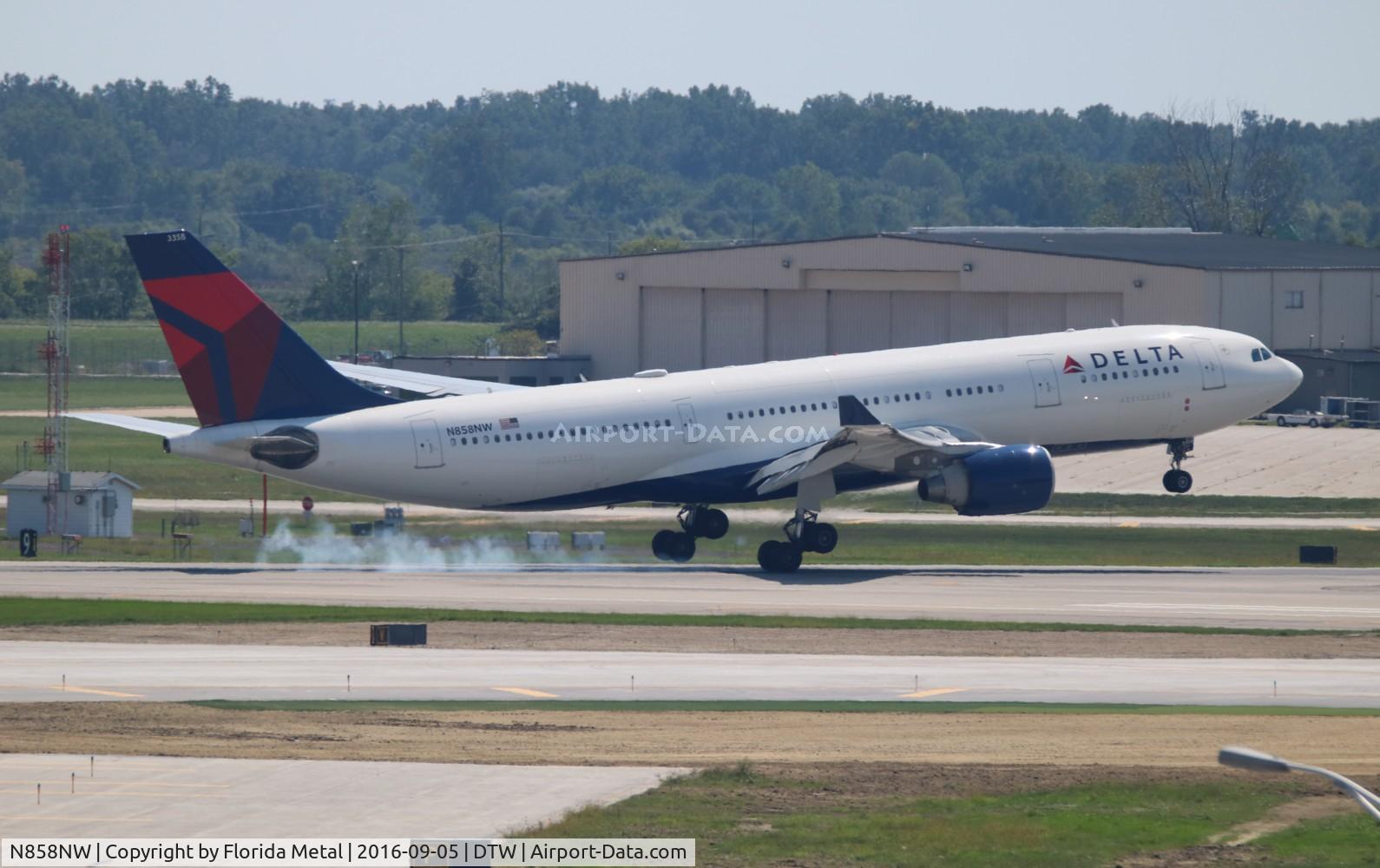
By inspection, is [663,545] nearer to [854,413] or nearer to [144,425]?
[854,413]

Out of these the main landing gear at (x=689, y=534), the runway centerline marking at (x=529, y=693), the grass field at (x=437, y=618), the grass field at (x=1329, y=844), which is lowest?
the grass field at (x=1329, y=844)

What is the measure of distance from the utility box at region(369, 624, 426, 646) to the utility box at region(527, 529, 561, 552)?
18.9m

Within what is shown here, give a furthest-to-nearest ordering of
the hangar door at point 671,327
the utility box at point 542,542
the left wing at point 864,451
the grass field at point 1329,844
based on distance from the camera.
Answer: the hangar door at point 671,327
the utility box at point 542,542
the left wing at point 864,451
the grass field at point 1329,844

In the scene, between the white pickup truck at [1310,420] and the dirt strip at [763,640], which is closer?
the dirt strip at [763,640]

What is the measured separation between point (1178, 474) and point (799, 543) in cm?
1288

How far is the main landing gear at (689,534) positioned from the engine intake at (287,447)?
37.3ft

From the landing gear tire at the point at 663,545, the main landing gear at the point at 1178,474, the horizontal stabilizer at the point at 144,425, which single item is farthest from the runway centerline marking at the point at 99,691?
the main landing gear at the point at 1178,474

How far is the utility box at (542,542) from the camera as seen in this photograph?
193 ft

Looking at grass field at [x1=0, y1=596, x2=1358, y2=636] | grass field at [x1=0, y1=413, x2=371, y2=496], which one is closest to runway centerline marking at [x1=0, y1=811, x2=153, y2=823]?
grass field at [x1=0, y1=596, x2=1358, y2=636]

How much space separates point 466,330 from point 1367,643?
141507 millimetres

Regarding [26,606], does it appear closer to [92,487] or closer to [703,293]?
[92,487]

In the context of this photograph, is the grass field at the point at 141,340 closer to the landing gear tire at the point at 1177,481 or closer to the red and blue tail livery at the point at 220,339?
the red and blue tail livery at the point at 220,339

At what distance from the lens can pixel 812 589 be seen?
49250mm

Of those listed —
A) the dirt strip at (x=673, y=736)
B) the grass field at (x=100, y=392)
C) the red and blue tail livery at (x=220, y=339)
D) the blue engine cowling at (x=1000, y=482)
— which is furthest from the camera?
the grass field at (x=100, y=392)
